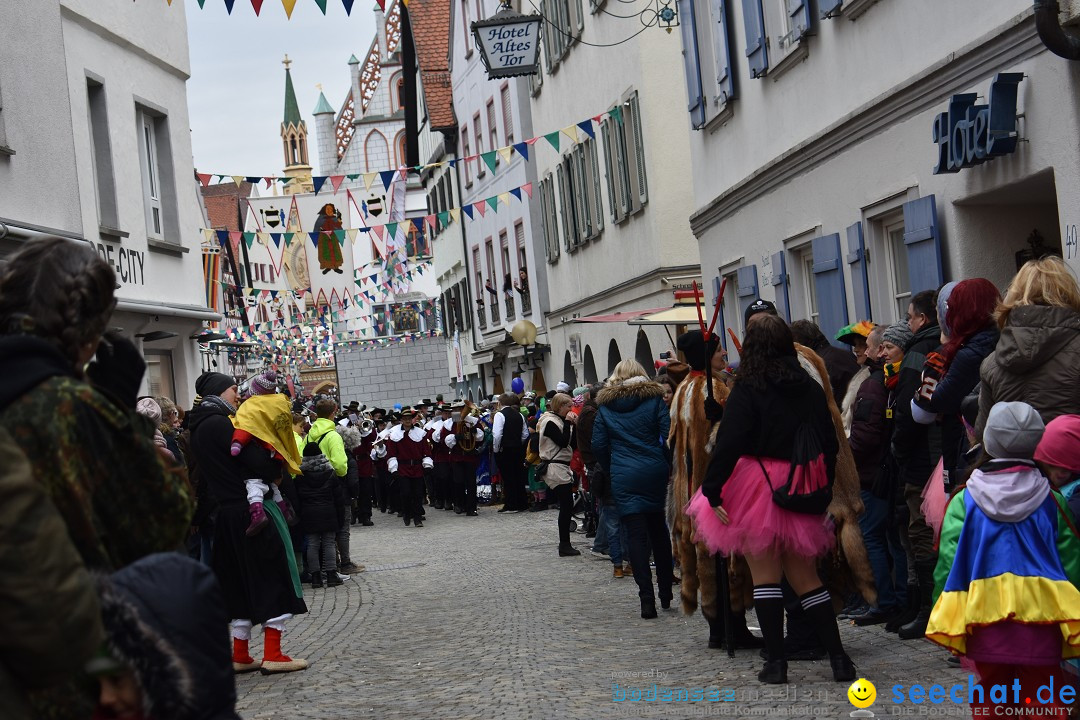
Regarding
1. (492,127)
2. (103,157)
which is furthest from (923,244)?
(492,127)

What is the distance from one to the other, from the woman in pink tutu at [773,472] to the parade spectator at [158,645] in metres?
4.45

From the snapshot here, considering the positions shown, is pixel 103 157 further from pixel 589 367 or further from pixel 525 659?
pixel 589 367

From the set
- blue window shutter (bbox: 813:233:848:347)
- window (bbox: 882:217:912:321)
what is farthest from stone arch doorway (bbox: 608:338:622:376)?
window (bbox: 882:217:912:321)

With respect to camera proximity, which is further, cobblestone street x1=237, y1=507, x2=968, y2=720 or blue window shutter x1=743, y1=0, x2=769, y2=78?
blue window shutter x1=743, y1=0, x2=769, y2=78

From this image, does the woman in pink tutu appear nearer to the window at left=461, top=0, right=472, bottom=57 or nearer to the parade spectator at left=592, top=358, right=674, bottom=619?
the parade spectator at left=592, top=358, right=674, bottom=619

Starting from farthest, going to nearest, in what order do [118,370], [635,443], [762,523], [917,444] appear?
1. [635,443]
2. [917,444]
3. [762,523]
4. [118,370]

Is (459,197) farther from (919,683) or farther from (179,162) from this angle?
(919,683)

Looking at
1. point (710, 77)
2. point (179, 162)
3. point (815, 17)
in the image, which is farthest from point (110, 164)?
point (815, 17)

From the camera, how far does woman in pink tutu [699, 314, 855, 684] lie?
7.27 m

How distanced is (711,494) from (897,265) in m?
5.68

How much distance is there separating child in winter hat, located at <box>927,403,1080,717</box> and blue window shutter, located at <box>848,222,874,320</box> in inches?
292

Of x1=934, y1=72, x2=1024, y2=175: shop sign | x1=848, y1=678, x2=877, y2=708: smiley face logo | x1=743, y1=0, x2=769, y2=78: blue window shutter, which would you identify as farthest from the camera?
x1=743, y1=0, x2=769, y2=78: blue window shutter

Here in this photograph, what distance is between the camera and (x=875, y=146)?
12.2m

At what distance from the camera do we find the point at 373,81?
104 m
